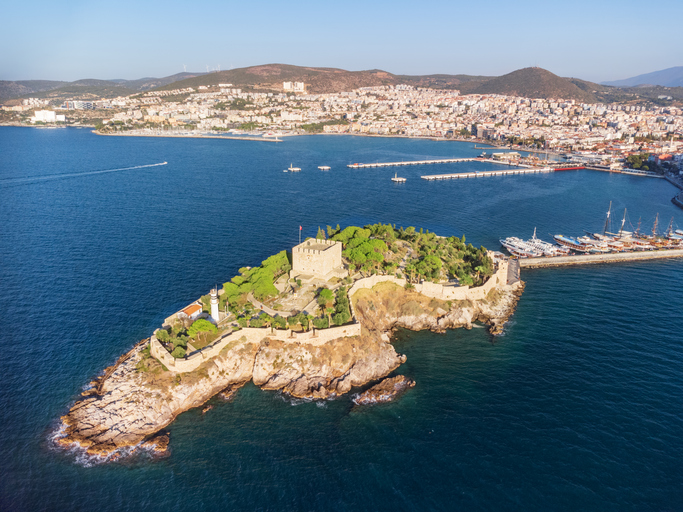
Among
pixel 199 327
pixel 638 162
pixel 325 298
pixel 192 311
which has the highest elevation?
pixel 638 162

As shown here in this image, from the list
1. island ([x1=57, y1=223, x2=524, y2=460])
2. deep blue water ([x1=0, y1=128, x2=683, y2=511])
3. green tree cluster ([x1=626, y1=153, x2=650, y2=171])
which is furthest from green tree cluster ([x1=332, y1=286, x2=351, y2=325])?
green tree cluster ([x1=626, y1=153, x2=650, y2=171])

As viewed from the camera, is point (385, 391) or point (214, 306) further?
point (214, 306)

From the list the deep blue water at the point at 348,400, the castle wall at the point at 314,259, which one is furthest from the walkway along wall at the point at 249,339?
the castle wall at the point at 314,259

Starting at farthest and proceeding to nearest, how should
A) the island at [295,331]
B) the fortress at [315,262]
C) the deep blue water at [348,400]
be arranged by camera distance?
the fortress at [315,262] → the island at [295,331] → the deep blue water at [348,400]

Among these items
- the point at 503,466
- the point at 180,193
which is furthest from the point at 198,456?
the point at 180,193

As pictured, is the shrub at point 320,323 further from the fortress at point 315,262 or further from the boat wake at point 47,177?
the boat wake at point 47,177

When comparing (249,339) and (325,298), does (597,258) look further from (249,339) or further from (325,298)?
(249,339)

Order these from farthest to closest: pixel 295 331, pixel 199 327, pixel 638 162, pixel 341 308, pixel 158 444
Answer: pixel 638 162 < pixel 341 308 < pixel 295 331 < pixel 199 327 < pixel 158 444

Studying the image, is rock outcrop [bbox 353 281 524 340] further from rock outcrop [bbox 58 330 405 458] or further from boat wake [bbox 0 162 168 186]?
boat wake [bbox 0 162 168 186]

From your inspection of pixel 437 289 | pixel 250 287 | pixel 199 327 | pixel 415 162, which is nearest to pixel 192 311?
pixel 199 327
